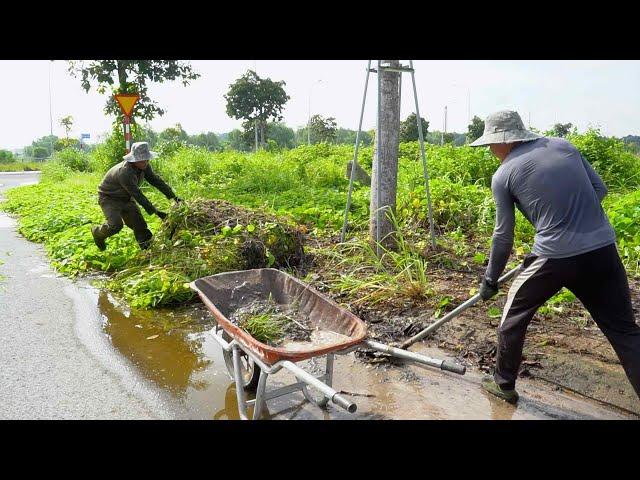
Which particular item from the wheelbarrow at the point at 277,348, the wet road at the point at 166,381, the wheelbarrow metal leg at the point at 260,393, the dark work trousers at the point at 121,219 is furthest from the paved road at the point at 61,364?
the dark work trousers at the point at 121,219

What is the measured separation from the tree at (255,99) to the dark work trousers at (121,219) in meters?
26.3

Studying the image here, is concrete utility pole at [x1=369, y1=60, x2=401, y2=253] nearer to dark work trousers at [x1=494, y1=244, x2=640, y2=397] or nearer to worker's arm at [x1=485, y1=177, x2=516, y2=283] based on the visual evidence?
worker's arm at [x1=485, y1=177, x2=516, y2=283]

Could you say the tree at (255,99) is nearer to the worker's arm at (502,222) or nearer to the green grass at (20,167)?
the green grass at (20,167)

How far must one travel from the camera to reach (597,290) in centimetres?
337

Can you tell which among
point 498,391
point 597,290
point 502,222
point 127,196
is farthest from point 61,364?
point 597,290

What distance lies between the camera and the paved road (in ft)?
12.5

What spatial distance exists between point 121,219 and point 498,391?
A: 5.79 metres

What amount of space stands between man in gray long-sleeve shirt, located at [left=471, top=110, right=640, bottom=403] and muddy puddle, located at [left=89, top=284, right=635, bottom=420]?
1.80 ft

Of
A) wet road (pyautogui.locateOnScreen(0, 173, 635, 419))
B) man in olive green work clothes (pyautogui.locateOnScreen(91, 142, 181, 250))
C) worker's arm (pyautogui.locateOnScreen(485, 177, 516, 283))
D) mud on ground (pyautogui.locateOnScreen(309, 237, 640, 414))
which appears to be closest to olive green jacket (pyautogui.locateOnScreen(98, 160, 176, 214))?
man in olive green work clothes (pyautogui.locateOnScreen(91, 142, 181, 250))

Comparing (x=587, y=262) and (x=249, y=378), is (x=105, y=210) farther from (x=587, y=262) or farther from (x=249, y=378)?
(x=587, y=262)

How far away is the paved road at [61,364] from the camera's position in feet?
12.5

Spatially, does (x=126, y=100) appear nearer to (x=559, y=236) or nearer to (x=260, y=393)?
(x=260, y=393)
